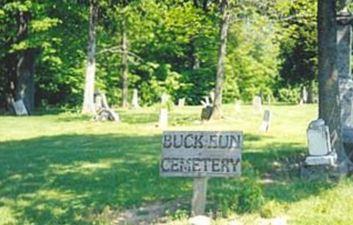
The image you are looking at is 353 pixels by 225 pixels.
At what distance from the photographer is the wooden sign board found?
7.93 metres

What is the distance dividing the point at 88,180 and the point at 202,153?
355 centimetres

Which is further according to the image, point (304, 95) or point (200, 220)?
point (304, 95)

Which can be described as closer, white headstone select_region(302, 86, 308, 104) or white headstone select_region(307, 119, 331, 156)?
white headstone select_region(307, 119, 331, 156)

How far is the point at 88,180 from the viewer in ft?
36.4

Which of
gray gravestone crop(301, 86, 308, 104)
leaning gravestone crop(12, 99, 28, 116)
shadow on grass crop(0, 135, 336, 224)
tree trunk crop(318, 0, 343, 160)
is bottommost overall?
shadow on grass crop(0, 135, 336, 224)

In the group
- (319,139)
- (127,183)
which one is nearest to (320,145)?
(319,139)

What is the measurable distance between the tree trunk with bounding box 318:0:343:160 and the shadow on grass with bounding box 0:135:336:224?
3.89 ft

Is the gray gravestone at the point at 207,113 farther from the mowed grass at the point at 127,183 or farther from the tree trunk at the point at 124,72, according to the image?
the tree trunk at the point at 124,72

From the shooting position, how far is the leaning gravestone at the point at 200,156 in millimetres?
7926

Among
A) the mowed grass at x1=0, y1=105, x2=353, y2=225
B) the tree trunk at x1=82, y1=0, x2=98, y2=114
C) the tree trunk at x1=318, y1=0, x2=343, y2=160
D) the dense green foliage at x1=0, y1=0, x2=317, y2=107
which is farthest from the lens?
the dense green foliage at x1=0, y1=0, x2=317, y2=107

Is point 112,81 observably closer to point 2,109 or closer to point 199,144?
point 2,109

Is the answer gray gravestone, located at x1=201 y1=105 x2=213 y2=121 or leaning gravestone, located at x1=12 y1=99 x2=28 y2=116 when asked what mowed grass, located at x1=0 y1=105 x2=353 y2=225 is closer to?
gray gravestone, located at x1=201 y1=105 x2=213 y2=121

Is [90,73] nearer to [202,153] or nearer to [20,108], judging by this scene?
[20,108]

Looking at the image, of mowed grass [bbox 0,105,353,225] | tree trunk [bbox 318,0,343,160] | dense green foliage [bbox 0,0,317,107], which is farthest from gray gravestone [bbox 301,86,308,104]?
tree trunk [bbox 318,0,343,160]
